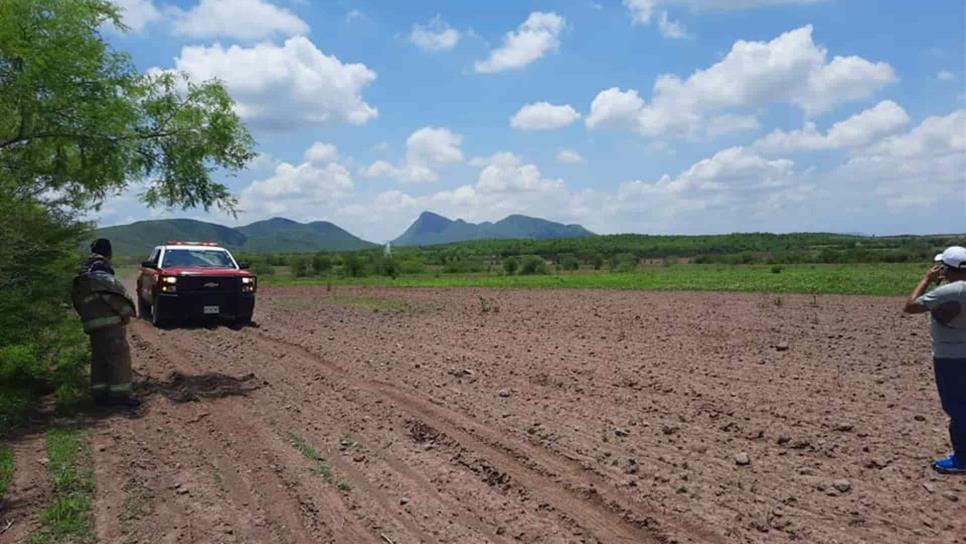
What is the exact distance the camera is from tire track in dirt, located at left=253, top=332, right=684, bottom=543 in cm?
514

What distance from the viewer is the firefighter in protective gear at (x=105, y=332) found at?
911 cm

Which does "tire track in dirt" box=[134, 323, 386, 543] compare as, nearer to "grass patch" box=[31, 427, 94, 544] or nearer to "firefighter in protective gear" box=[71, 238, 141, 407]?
"grass patch" box=[31, 427, 94, 544]

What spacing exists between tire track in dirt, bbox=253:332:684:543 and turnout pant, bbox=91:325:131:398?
376 centimetres

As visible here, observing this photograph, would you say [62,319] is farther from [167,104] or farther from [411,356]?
[411,356]

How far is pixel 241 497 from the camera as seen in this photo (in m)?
5.78

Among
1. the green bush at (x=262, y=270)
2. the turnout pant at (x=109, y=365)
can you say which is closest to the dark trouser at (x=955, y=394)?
the turnout pant at (x=109, y=365)

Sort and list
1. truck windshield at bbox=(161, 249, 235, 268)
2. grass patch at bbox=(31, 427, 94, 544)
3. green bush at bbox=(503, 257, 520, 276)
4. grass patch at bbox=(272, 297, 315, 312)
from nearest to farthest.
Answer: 1. grass patch at bbox=(31, 427, 94, 544)
2. truck windshield at bbox=(161, 249, 235, 268)
3. grass patch at bbox=(272, 297, 315, 312)
4. green bush at bbox=(503, 257, 520, 276)

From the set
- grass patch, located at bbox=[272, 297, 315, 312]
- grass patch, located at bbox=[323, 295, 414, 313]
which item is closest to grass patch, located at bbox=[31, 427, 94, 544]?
grass patch, located at bbox=[323, 295, 414, 313]

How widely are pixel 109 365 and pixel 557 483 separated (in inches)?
251

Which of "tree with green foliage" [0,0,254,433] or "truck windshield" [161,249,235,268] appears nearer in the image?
"tree with green foliage" [0,0,254,433]

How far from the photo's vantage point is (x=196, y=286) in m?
15.8

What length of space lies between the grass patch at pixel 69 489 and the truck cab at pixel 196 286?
8024mm

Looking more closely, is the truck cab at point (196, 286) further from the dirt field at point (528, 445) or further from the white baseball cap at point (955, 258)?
the white baseball cap at point (955, 258)

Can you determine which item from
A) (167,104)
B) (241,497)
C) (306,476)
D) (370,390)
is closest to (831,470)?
(306,476)
